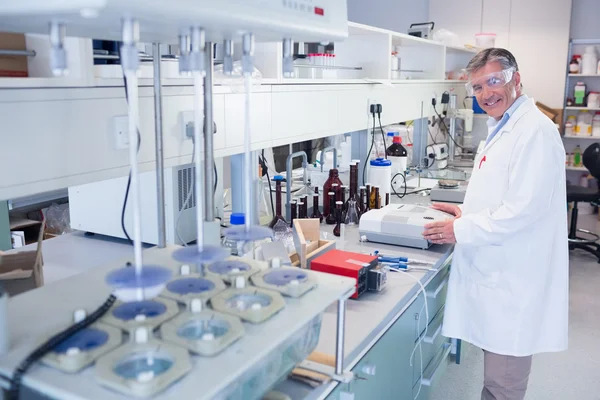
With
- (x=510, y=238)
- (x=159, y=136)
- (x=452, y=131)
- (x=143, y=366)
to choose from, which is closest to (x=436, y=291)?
(x=510, y=238)

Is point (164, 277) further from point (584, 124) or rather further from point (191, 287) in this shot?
point (584, 124)

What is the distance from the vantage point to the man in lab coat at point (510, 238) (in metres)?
1.80

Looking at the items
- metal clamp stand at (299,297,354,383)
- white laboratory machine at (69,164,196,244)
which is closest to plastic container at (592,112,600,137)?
Result: white laboratory machine at (69,164,196,244)

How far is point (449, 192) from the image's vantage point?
299 cm

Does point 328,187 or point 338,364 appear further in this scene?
point 328,187

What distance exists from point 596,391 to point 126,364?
2638mm

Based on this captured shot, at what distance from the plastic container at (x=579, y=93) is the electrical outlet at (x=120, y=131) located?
19.9ft

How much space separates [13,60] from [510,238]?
157cm

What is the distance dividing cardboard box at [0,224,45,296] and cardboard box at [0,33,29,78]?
535mm

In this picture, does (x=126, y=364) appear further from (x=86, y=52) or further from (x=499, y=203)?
(x=499, y=203)

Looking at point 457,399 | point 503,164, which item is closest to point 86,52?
point 503,164

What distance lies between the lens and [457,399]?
2.58m

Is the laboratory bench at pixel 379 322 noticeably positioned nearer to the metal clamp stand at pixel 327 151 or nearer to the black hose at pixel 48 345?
the black hose at pixel 48 345

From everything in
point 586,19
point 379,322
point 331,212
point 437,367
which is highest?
point 586,19
